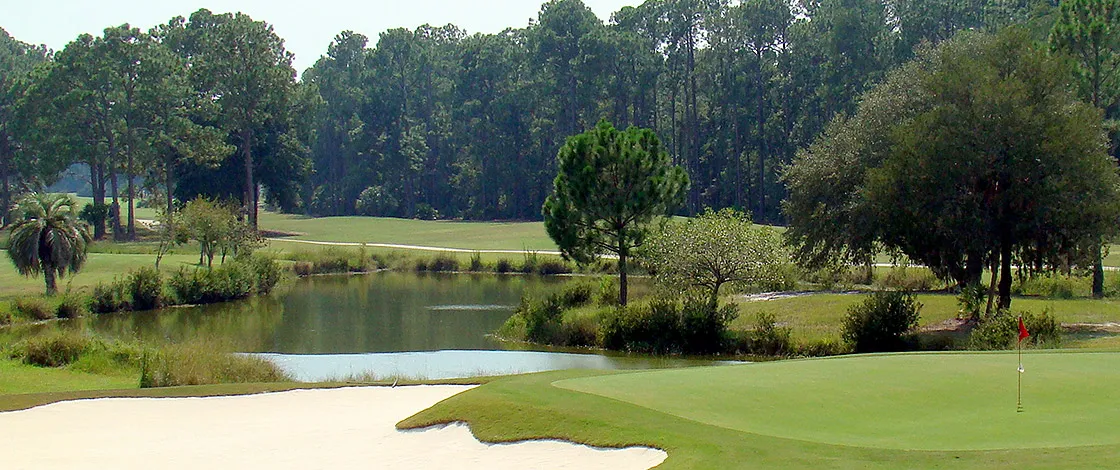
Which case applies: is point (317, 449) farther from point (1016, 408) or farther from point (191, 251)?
point (191, 251)

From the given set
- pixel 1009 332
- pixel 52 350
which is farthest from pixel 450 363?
pixel 1009 332

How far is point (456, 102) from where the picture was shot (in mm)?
126500

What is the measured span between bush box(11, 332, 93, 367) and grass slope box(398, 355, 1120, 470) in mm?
14590

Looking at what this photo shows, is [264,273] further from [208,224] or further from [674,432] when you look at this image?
[674,432]

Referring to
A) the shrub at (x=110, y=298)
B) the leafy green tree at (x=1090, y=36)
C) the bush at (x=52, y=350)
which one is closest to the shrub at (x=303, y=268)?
the shrub at (x=110, y=298)

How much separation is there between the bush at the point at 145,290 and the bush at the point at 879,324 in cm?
3207

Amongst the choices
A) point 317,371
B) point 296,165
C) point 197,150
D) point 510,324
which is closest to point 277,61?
point 296,165

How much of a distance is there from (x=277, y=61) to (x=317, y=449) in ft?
308

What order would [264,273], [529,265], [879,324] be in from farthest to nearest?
1. [529,265]
2. [264,273]
3. [879,324]

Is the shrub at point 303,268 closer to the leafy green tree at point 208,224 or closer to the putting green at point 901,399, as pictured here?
the leafy green tree at point 208,224

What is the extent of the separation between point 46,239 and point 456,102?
268 feet

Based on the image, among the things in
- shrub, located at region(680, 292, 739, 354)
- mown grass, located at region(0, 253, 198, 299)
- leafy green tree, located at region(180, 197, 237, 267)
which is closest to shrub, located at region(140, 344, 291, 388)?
shrub, located at region(680, 292, 739, 354)

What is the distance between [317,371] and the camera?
101ft

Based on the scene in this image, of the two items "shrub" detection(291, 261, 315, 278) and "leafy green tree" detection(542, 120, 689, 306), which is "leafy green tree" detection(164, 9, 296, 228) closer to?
"shrub" detection(291, 261, 315, 278)
